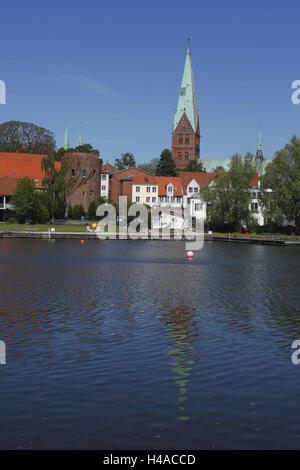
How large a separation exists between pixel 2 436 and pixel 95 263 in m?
44.7

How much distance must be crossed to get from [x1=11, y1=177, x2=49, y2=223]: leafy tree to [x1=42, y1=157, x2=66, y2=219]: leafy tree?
5.11 ft

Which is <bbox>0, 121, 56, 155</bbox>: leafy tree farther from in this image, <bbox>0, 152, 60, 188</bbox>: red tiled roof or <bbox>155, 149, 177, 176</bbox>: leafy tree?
<bbox>155, 149, 177, 176</bbox>: leafy tree

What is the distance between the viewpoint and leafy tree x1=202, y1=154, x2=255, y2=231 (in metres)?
113

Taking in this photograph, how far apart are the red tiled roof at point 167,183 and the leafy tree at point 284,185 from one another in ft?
191

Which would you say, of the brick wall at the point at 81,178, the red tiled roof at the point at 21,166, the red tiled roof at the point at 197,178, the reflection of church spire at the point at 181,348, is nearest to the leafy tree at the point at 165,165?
the red tiled roof at the point at 197,178

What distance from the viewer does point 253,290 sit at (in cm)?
3594

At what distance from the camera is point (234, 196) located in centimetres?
11356

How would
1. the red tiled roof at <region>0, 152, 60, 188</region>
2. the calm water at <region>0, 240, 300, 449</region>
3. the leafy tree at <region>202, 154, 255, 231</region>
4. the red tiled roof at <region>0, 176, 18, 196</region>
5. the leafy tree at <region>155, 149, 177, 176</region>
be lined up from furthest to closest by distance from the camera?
the leafy tree at <region>155, 149, 177, 176</region>, the red tiled roof at <region>0, 152, 60, 188</region>, the red tiled roof at <region>0, 176, 18, 196</region>, the leafy tree at <region>202, 154, 255, 231</region>, the calm water at <region>0, 240, 300, 449</region>

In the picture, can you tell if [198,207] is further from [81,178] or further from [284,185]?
[284,185]

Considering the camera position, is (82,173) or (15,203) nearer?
(15,203)

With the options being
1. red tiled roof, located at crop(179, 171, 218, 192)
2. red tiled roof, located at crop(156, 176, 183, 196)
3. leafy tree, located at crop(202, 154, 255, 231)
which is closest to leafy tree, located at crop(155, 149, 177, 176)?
red tiled roof, located at crop(179, 171, 218, 192)
